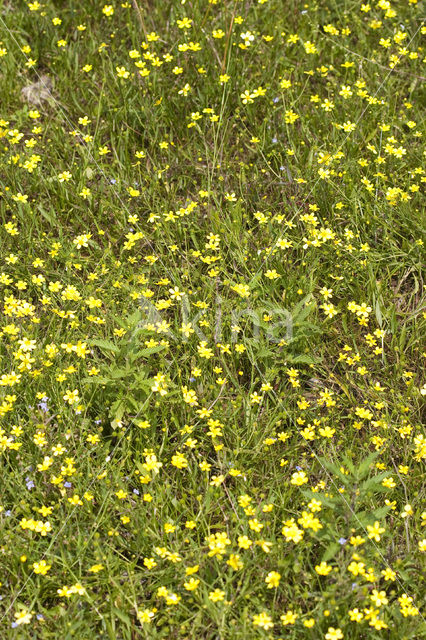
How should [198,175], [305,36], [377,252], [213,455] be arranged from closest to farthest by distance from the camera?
1. [213,455]
2. [377,252]
3. [198,175]
4. [305,36]

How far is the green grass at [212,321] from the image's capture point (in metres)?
2.95

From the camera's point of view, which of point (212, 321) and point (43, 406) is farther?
point (212, 321)

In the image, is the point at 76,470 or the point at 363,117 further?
the point at 363,117

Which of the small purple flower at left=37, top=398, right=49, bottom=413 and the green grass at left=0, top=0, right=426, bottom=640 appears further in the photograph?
the small purple flower at left=37, top=398, right=49, bottom=413

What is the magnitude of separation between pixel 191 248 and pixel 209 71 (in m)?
1.40

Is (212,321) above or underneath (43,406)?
above

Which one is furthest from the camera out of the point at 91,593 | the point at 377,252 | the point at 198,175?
the point at 198,175

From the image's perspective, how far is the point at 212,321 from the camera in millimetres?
3756

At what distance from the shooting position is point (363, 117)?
15.4 feet

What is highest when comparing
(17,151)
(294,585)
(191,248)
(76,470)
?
(17,151)

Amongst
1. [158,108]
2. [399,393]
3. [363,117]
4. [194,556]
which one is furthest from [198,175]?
[194,556]

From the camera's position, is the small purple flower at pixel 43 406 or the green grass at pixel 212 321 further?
the small purple flower at pixel 43 406

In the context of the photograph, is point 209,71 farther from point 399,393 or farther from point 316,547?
point 316,547

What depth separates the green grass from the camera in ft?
9.68
